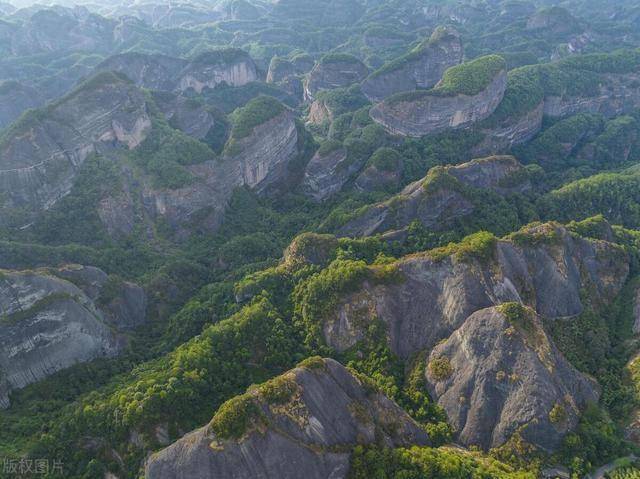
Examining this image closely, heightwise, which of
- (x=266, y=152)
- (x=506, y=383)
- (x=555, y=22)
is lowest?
(x=506, y=383)

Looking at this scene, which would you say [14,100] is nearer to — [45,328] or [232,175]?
[232,175]

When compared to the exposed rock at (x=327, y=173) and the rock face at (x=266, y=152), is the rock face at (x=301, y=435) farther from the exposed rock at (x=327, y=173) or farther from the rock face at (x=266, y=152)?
the rock face at (x=266, y=152)

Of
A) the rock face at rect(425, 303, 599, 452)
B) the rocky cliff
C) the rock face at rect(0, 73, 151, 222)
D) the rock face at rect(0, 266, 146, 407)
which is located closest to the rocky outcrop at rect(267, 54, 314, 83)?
the rock face at rect(0, 73, 151, 222)

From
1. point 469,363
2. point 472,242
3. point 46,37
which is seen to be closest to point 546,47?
point 472,242

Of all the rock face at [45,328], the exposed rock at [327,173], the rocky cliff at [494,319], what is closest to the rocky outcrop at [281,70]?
the exposed rock at [327,173]

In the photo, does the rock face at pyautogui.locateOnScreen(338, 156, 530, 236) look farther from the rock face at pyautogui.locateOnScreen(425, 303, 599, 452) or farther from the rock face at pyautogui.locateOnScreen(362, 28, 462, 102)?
the rock face at pyautogui.locateOnScreen(362, 28, 462, 102)

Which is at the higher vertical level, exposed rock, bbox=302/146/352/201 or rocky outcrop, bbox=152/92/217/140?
rocky outcrop, bbox=152/92/217/140

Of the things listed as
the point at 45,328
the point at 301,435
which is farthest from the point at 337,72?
the point at 301,435
